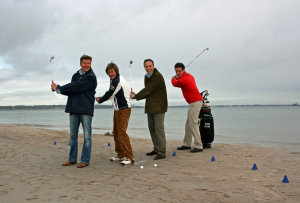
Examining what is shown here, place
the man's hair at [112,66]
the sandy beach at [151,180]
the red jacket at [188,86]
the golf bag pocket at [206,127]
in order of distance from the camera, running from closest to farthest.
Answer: the sandy beach at [151,180] < the man's hair at [112,66] < the red jacket at [188,86] < the golf bag pocket at [206,127]

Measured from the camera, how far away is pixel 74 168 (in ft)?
15.1

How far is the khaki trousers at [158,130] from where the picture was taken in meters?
5.47

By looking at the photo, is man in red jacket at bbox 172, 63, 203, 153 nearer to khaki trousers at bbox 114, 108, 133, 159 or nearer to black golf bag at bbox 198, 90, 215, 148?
black golf bag at bbox 198, 90, 215, 148

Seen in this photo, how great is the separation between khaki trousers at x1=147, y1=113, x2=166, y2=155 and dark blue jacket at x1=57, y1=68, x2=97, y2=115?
147cm

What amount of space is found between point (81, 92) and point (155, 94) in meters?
1.62

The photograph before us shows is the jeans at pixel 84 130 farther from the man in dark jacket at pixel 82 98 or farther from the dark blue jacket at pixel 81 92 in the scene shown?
the dark blue jacket at pixel 81 92

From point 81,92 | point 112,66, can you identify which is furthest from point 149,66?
point 81,92

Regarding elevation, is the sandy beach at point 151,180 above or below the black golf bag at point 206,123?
below

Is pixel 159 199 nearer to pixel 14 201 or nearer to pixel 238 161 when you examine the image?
pixel 14 201

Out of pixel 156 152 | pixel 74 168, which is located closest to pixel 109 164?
pixel 74 168

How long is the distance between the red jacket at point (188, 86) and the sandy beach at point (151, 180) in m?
1.44

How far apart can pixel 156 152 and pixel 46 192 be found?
10.1 feet

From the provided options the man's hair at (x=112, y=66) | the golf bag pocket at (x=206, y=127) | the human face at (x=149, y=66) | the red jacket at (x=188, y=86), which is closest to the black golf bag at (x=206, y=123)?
the golf bag pocket at (x=206, y=127)

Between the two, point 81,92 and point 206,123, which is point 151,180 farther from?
point 206,123
